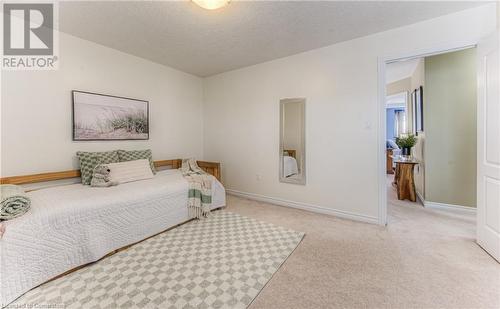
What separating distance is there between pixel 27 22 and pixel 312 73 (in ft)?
11.6

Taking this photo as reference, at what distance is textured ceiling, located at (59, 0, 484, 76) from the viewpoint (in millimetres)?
2061

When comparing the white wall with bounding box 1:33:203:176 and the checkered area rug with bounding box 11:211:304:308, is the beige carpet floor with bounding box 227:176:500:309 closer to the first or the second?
the checkered area rug with bounding box 11:211:304:308

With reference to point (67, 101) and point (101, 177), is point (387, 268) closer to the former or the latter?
point (101, 177)

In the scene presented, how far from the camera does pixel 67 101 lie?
2.61 m

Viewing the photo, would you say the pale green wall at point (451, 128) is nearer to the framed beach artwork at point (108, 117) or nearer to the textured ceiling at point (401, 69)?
the textured ceiling at point (401, 69)

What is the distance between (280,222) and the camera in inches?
109

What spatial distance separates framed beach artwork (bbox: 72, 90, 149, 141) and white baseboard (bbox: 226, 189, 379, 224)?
204cm

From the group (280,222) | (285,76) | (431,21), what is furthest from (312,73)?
(280,222)

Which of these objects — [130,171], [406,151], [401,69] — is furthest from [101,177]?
[401,69]

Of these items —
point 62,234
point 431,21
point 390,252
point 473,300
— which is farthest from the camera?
point 431,21

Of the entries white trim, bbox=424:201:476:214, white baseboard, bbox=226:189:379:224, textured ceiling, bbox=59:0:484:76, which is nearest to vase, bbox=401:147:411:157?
white trim, bbox=424:201:476:214

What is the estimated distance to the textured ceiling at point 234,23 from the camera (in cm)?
206

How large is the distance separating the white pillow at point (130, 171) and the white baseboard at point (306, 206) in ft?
→ 5.63

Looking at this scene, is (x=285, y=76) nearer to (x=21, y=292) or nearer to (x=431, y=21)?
(x=431, y=21)
